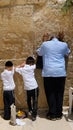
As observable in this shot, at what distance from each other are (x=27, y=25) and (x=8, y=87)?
1242 mm

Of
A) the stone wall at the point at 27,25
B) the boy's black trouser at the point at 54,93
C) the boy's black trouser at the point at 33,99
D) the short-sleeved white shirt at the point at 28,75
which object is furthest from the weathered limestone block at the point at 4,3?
the boy's black trouser at the point at 33,99

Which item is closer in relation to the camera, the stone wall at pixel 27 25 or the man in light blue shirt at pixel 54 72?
the man in light blue shirt at pixel 54 72

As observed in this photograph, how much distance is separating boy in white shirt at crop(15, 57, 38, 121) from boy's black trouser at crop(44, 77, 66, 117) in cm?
24

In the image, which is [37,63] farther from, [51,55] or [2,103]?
[2,103]

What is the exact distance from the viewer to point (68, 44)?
7727 mm

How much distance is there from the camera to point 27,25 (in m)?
7.62

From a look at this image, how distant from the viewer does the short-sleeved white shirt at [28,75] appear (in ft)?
24.5

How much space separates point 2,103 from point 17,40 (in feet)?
4.24

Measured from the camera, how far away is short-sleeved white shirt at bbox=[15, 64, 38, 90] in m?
7.46

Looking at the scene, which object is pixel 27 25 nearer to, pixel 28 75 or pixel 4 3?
pixel 4 3

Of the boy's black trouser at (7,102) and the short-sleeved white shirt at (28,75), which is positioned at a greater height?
the short-sleeved white shirt at (28,75)

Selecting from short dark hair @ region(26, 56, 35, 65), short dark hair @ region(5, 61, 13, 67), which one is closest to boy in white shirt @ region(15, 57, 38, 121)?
short dark hair @ region(26, 56, 35, 65)

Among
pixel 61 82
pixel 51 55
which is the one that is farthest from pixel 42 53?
pixel 61 82

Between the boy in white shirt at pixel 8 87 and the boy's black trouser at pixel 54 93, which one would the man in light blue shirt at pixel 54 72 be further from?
the boy in white shirt at pixel 8 87
